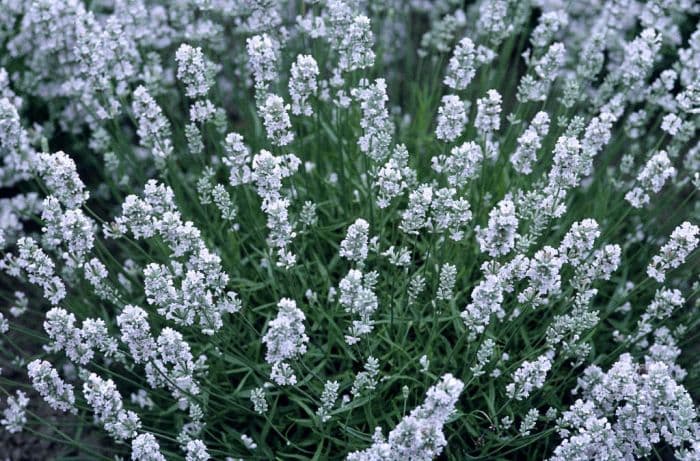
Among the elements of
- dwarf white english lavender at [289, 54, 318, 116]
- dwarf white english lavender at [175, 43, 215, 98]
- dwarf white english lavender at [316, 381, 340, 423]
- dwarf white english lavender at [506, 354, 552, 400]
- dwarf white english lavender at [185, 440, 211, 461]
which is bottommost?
dwarf white english lavender at [185, 440, 211, 461]

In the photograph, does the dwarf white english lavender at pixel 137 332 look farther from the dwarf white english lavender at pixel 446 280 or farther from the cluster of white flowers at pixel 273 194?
the dwarf white english lavender at pixel 446 280

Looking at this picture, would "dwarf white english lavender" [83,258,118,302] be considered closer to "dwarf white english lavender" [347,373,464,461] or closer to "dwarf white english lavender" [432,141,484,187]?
"dwarf white english lavender" [347,373,464,461]

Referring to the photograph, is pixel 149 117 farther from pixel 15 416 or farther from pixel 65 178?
pixel 15 416

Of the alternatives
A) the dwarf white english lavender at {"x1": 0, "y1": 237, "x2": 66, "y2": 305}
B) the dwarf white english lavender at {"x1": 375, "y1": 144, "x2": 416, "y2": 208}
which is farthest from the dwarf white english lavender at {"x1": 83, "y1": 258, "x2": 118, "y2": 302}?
the dwarf white english lavender at {"x1": 375, "y1": 144, "x2": 416, "y2": 208}

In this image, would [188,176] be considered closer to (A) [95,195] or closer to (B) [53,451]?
Result: (A) [95,195]

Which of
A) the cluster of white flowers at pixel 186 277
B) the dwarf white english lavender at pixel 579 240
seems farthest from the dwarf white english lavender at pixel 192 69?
the dwarf white english lavender at pixel 579 240

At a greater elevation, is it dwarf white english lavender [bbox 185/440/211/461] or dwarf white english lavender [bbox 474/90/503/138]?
dwarf white english lavender [bbox 474/90/503/138]
